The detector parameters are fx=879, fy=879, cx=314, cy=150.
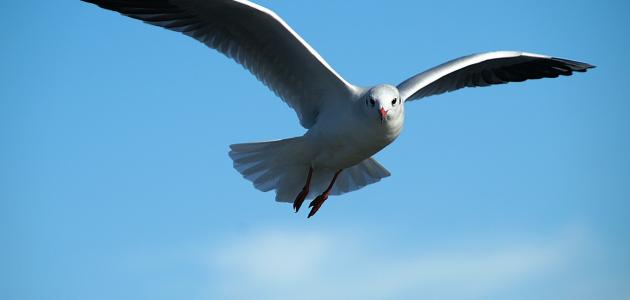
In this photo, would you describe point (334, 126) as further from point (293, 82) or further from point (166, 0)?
point (166, 0)

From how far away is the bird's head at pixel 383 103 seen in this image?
7.82 m

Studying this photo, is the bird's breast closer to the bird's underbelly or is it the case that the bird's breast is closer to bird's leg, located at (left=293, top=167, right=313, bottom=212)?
the bird's underbelly

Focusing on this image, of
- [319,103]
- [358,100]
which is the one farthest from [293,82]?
[358,100]

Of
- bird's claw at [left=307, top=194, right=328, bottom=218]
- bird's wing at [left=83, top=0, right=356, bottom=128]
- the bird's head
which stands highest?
bird's wing at [left=83, top=0, right=356, bottom=128]

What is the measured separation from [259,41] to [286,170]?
143 cm

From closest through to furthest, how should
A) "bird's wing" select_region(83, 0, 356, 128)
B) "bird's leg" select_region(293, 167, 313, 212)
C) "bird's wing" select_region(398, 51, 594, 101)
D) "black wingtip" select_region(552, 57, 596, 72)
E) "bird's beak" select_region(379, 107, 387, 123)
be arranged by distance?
"bird's beak" select_region(379, 107, 387, 123) → "bird's wing" select_region(83, 0, 356, 128) → "bird's leg" select_region(293, 167, 313, 212) → "bird's wing" select_region(398, 51, 594, 101) → "black wingtip" select_region(552, 57, 596, 72)

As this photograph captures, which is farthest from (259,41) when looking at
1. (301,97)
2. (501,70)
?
(501,70)

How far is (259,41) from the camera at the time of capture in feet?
28.3

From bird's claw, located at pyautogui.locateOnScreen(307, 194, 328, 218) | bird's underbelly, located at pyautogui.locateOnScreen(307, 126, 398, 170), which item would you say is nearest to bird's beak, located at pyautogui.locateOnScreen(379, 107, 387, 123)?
bird's underbelly, located at pyautogui.locateOnScreen(307, 126, 398, 170)

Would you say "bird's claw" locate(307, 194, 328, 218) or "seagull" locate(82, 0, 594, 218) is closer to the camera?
"seagull" locate(82, 0, 594, 218)

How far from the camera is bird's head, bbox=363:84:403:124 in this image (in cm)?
782

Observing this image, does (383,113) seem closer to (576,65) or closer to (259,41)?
(259,41)

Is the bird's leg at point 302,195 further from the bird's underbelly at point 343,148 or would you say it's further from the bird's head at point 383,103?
the bird's head at point 383,103

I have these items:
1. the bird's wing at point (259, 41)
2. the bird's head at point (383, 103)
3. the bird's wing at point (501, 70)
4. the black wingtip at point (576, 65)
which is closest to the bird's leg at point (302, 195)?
the bird's wing at point (259, 41)
